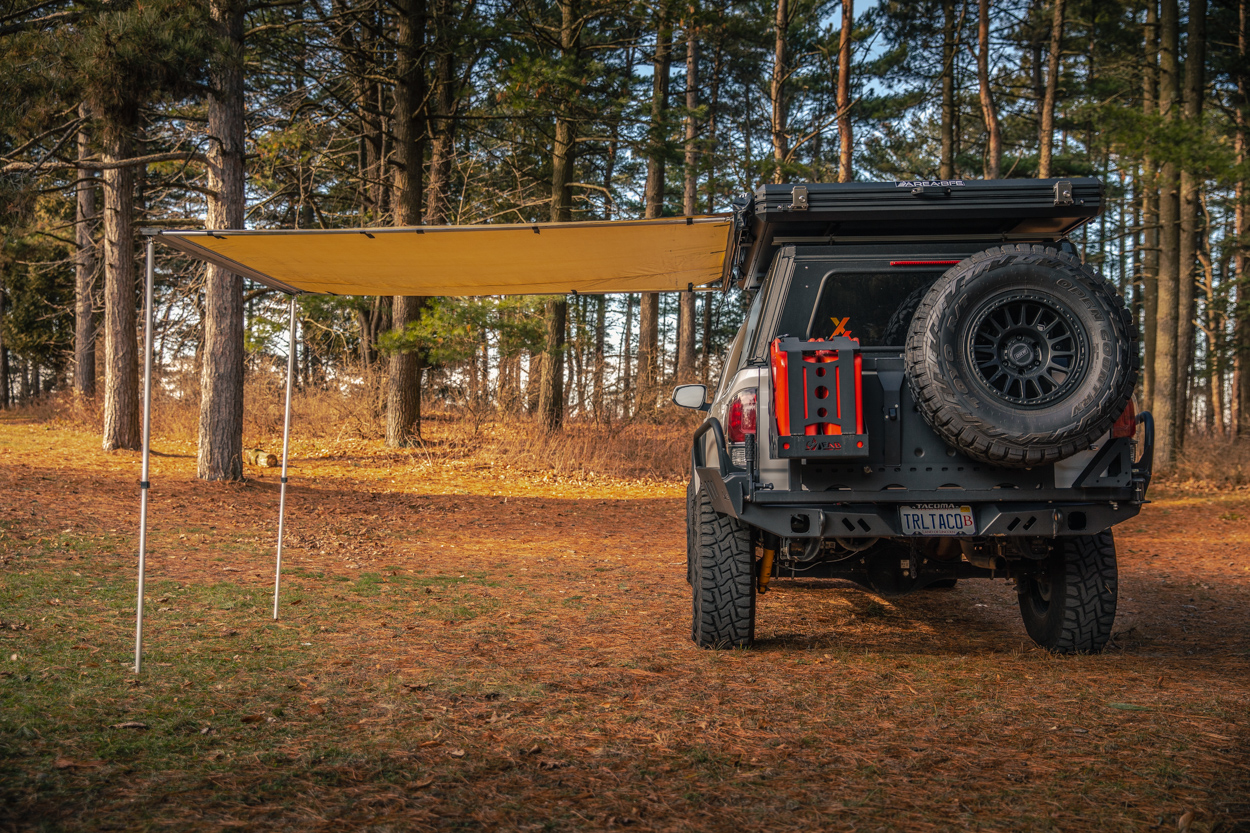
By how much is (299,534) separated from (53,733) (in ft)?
18.8

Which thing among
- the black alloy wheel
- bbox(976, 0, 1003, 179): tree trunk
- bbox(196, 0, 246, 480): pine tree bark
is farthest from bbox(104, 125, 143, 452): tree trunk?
bbox(976, 0, 1003, 179): tree trunk

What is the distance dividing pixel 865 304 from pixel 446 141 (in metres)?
14.8

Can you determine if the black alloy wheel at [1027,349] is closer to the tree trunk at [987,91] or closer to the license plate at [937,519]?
the license plate at [937,519]

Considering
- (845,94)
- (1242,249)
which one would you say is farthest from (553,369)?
(1242,249)

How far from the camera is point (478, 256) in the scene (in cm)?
552

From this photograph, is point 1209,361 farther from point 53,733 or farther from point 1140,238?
point 53,733

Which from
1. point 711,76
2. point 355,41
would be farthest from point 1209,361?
point 355,41

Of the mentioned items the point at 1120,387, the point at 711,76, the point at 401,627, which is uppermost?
the point at 711,76

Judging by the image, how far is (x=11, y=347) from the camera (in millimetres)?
29016

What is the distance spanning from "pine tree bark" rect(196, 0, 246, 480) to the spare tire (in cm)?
907

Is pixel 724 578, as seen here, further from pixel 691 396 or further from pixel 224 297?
pixel 224 297

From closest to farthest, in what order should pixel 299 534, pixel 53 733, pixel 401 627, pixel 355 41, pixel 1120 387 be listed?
pixel 53 733, pixel 1120 387, pixel 401 627, pixel 299 534, pixel 355 41

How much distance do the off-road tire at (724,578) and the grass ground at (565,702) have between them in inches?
6.3

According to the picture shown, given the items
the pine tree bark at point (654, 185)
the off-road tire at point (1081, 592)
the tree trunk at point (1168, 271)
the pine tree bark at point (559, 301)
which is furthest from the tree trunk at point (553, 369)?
the off-road tire at point (1081, 592)
